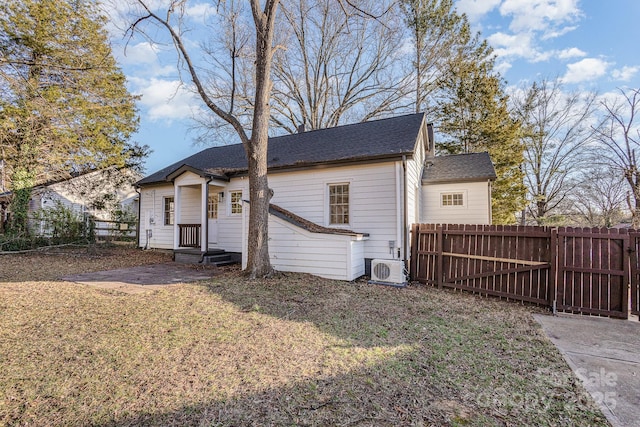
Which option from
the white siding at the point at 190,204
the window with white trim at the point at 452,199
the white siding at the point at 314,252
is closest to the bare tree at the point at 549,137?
the window with white trim at the point at 452,199

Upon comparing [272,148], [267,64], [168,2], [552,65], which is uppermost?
[552,65]

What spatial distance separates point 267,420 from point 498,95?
71.4 ft

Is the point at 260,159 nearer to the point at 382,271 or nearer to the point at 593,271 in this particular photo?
the point at 382,271

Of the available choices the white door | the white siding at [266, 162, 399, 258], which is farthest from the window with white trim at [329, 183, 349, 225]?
the white door

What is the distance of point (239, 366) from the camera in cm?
294

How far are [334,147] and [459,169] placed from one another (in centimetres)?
537

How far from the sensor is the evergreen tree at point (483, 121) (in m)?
17.3

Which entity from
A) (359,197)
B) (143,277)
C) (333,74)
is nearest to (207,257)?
(143,277)

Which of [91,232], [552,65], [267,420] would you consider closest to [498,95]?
[552,65]

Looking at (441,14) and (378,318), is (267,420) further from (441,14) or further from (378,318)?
(441,14)

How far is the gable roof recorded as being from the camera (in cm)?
833

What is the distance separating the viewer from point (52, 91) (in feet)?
41.4

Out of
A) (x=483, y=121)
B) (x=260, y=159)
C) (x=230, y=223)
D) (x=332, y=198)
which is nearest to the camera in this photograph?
(x=260, y=159)

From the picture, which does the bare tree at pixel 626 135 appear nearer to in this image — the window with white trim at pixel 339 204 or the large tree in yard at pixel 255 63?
the window with white trim at pixel 339 204
